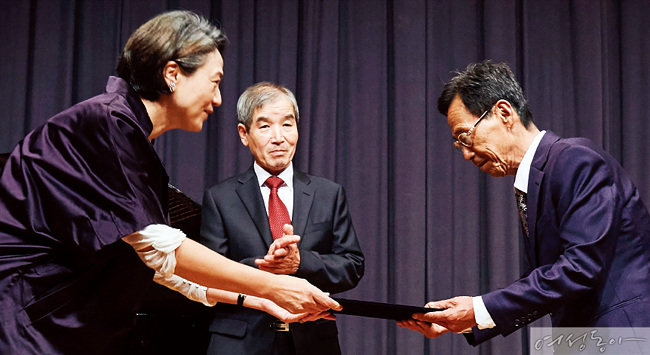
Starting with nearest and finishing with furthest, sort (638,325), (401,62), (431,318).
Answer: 1. (638,325)
2. (431,318)
3. (401,62)

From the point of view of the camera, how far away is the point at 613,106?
456 centimetres

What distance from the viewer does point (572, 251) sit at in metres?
2.03

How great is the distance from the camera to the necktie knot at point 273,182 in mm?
2895

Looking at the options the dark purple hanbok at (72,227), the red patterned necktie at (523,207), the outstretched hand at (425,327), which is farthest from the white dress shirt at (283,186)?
the dark purple hanbok at (72,227)

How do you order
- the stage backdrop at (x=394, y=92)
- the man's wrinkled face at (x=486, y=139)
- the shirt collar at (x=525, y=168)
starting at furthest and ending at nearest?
the stage backdrop at (x=394, y=92) → the man's wrinkled face at (x=486, y=139) → the shirt collar at (x=525, y=168)

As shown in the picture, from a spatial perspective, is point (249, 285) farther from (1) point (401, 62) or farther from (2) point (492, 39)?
(2) point (492, 39)

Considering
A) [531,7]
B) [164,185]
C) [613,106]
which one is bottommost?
[164,185]

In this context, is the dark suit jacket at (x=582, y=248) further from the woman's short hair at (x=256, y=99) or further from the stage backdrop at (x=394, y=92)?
the stage backdrop at (x=394, y=92)

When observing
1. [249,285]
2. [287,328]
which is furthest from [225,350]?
[249,285]

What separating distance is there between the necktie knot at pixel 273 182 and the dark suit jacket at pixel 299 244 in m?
0.06

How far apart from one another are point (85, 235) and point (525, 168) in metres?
1.45

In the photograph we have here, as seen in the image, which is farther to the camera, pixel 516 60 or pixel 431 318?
pixel 516 60

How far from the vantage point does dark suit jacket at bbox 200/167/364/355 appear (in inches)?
101

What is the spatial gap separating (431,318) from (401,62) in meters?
2.47
